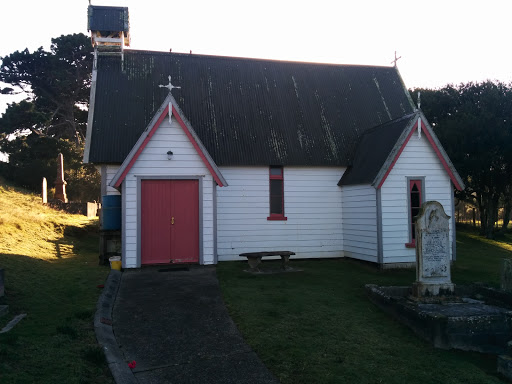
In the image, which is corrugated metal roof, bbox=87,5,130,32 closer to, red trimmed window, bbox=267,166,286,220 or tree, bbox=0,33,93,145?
red trimmed window, bbox=267,166,286,220

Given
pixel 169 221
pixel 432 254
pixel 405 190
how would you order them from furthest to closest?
pixel 405 190, pixel 169 221, pixel 432 254

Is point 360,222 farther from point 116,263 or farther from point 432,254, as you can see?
point 116,263

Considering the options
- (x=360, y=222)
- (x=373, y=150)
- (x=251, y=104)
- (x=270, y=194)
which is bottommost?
(x=360, y=222)

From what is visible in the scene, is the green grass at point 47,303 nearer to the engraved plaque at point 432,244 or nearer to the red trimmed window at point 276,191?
the red trimmed window at point 276,191

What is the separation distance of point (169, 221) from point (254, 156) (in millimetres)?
4500

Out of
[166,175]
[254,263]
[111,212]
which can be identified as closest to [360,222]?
[254,263]

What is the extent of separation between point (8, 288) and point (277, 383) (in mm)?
7273

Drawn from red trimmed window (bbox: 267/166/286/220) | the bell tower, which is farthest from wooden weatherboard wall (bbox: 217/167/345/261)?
the bell tower

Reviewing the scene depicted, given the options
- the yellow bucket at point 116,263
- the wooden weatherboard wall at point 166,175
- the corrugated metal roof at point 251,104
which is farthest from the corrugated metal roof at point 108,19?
the yellow bucket at point 116,263

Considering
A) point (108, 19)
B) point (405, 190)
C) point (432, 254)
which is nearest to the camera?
point (432, 254)

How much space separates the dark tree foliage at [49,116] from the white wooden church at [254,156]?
1936cm

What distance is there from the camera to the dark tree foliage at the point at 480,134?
90.2 feet

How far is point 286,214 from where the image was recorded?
16.5 metres

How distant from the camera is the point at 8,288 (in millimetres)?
9711
